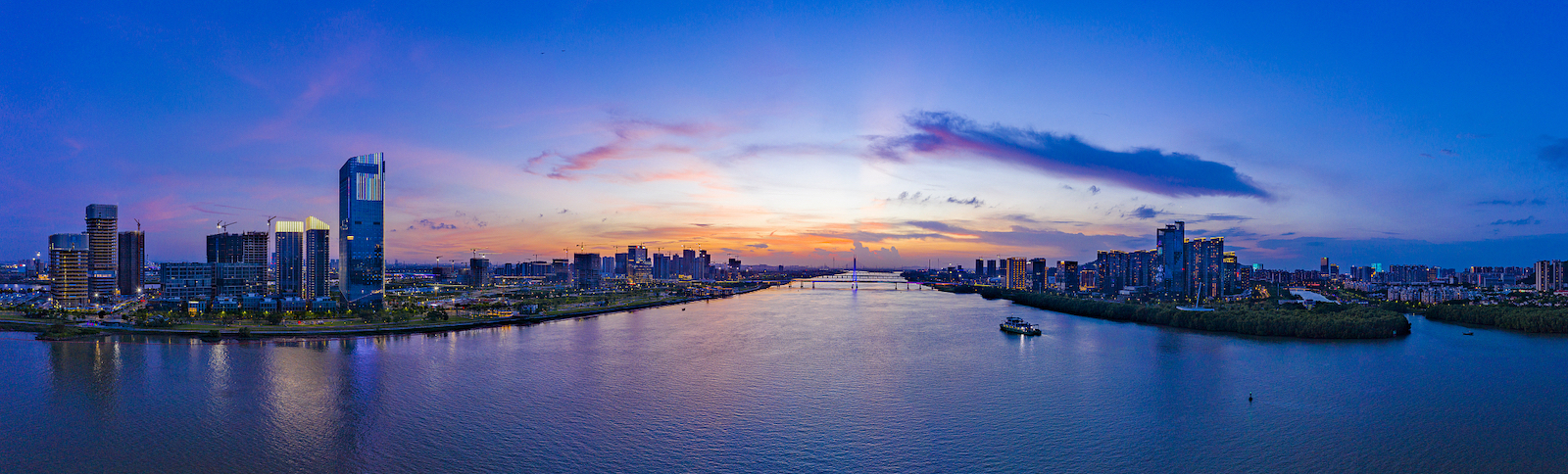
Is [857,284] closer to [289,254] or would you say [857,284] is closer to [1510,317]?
[289,254]

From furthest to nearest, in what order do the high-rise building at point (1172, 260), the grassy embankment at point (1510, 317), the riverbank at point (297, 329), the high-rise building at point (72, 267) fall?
the high-rise building at point (1172, 260), the high-rise building at point (72, 267), the grassy embankment at point (1510, 317), the riverbank at point (297, 329)

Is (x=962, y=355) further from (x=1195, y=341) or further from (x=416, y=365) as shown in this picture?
(x=416, y=365)

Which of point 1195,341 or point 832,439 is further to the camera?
point 1195,341

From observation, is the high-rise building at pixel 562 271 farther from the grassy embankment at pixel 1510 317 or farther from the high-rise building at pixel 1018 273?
the grassy embankment at pixel 1510 317

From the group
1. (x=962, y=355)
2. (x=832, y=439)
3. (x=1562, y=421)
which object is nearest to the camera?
(x=832, y=439)

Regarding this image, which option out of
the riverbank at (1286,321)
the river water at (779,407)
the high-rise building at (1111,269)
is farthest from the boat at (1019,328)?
the high-rise building at (1111,269)

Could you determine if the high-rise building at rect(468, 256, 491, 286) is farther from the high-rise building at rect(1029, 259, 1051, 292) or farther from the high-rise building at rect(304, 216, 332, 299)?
the high-rise building at rect(1029, 259, 1051, 292)

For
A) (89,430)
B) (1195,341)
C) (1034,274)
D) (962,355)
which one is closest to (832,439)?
(962,355)
